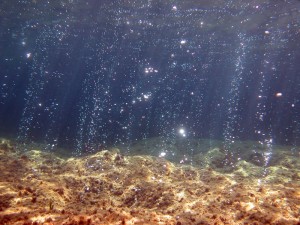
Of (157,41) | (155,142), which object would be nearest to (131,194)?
(155,142)

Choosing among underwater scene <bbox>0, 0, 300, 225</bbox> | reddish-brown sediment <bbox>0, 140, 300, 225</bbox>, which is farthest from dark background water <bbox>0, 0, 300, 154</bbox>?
reddish-brown sediment <bbox>0, 140, 300, 225</bbox>

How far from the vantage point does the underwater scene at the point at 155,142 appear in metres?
5.40

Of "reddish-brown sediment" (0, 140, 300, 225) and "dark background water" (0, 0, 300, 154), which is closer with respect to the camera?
"reddish-brown sediment" (0, 140, 300, 225)

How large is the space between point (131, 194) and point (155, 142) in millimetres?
11226

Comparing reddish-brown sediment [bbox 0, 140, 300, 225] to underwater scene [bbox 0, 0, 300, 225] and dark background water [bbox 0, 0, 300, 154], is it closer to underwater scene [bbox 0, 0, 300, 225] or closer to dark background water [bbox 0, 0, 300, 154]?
underwater scene [bbox 0, 0, 300, 225]

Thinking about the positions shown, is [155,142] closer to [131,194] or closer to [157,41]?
[131,194]

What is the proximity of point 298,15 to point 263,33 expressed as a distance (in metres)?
Answer: 4.31

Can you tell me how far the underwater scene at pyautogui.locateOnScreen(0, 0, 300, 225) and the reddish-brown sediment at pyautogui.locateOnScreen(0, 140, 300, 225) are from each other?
0.03m

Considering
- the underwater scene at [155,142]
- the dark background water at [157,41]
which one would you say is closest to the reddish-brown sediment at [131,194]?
the underwater scene at [155,142]

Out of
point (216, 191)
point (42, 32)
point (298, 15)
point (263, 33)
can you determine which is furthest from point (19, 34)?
point (216, 191)

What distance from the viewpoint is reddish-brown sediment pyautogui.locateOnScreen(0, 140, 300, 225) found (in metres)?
4.70

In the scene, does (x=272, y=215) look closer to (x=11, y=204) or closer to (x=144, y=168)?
(x=144, y=168)

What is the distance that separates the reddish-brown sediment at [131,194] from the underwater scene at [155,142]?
0.11ft

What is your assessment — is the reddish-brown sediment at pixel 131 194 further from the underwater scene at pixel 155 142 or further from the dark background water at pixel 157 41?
the dark background water at pixel 157 41
